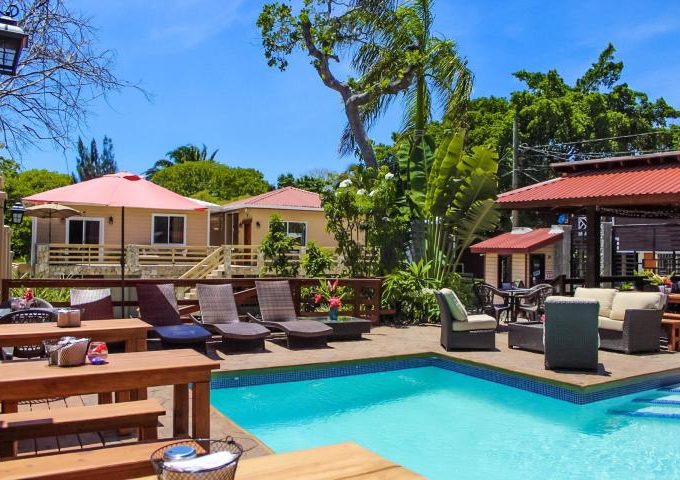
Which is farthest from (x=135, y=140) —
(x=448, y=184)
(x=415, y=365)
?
(x=415, y=365)

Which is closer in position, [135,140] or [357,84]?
[357,84]

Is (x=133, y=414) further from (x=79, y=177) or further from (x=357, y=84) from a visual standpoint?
(x=79, y=177)

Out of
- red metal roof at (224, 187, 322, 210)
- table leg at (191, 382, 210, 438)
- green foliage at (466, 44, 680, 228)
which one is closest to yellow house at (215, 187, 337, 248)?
red metal roof at (224, 187, 322, 210)

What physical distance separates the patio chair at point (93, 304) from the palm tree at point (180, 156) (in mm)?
48567

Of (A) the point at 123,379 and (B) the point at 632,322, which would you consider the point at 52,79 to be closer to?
(A) the point at 123,379

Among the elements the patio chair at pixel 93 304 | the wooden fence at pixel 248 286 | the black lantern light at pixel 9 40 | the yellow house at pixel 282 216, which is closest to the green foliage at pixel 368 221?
the wooden fence at pixel 248 286

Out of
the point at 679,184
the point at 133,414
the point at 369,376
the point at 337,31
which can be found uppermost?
the point at 337,31

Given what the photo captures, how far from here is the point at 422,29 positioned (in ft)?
55.1

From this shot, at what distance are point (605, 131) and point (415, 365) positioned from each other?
24941 mm

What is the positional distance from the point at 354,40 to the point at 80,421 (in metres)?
15.0

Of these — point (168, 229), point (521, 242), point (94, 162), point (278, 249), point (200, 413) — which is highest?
point (94, 162)

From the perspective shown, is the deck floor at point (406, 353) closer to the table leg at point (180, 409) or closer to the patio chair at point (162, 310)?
the patio chair at point (162, 310)

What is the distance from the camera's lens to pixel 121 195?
7.54m

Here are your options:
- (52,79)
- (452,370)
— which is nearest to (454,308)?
(452,370)
